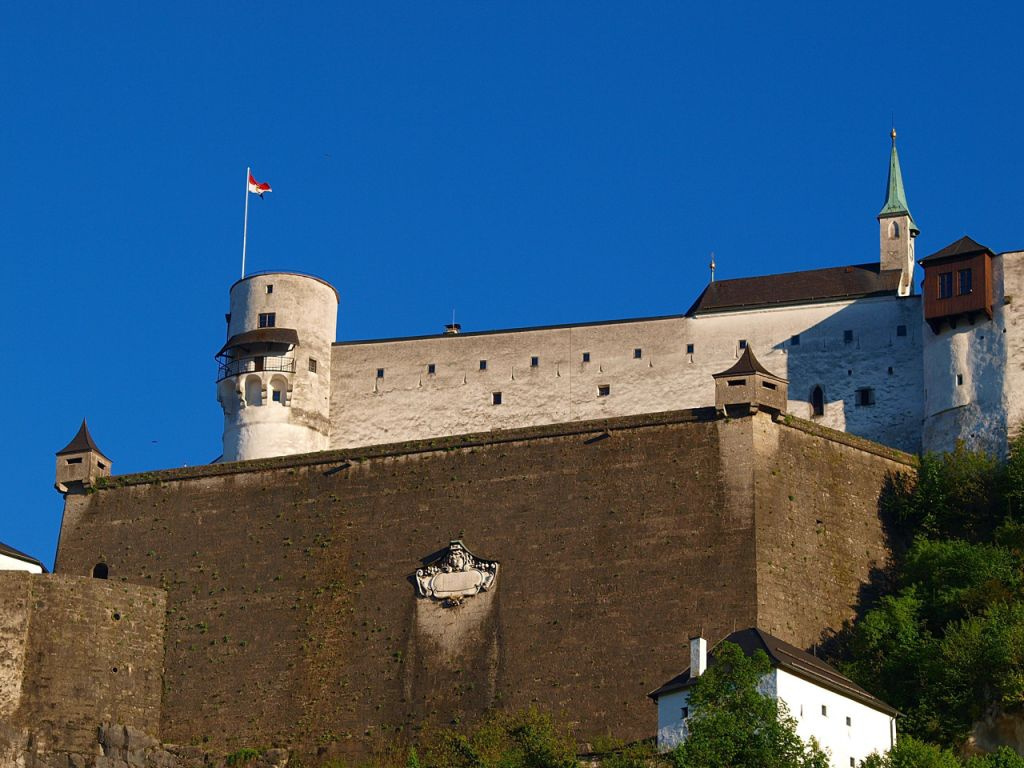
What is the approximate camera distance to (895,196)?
253 ft

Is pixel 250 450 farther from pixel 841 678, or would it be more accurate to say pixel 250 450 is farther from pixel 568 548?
pixel 841 678

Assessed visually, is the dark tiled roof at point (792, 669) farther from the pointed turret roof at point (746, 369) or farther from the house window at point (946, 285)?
the house window at point (946, 285)

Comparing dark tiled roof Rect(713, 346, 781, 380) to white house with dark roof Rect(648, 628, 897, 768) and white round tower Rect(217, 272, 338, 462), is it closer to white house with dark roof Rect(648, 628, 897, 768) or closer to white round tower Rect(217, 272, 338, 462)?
white house with dark roof Rect(648, 628, 897, 768)

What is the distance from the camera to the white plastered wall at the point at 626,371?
70.5m

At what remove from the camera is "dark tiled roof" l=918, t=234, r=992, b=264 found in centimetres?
6825

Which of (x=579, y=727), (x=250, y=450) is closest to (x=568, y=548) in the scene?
(x=579, y=727)

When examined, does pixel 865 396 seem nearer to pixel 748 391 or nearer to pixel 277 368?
pixel 748 391

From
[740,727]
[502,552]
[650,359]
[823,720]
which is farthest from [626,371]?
[740,727]

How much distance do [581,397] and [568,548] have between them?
11321 millimetres

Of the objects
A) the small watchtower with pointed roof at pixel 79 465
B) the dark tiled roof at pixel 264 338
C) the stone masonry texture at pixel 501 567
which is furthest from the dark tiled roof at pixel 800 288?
the small watchtower with pointed roof at pixel 79 465

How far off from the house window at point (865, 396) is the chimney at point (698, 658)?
18114mm

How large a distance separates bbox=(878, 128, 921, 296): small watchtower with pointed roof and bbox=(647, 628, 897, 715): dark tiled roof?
20174mm

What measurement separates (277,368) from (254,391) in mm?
1023

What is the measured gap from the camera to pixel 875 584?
206 feet
